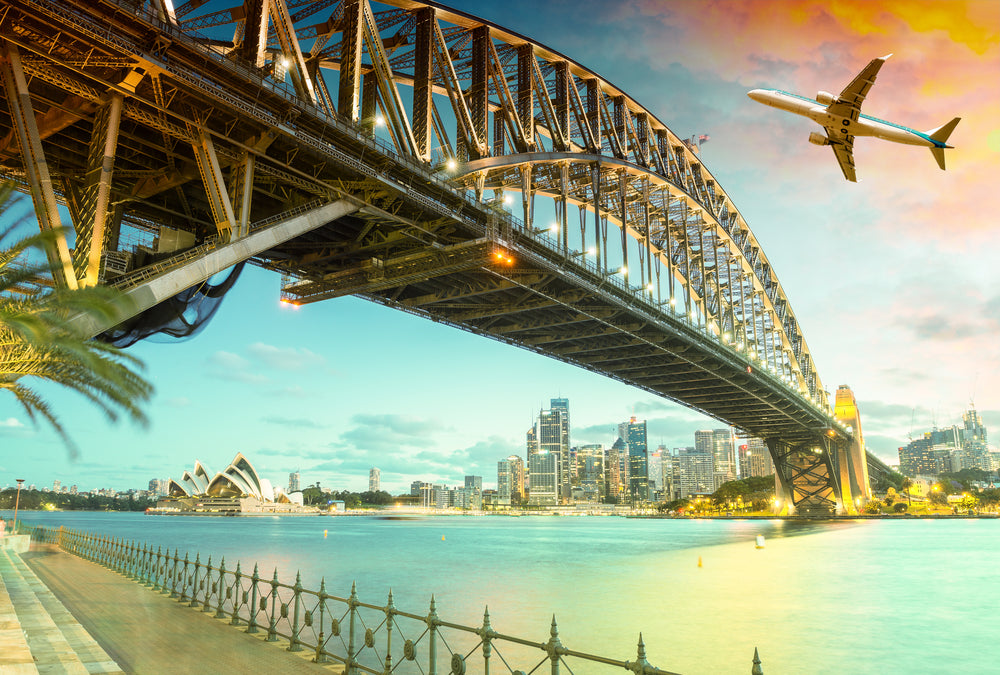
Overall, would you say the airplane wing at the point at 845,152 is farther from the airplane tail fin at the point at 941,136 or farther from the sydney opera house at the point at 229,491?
the sydney opera house at the point at 229,491

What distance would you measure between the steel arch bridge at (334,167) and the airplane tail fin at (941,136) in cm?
1560

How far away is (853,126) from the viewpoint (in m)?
16.7

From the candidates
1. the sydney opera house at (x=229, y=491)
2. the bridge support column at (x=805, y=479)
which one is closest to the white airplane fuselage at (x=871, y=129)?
the bridge support column at (x=805, y=479)

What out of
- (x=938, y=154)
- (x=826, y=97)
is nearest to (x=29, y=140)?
(x=826, y=97)

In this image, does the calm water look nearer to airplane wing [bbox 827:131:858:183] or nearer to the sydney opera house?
airplane wing [bbox 827:131:858:183]

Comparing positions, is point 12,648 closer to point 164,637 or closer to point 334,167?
point 164,637

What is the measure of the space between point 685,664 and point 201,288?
18069 mm

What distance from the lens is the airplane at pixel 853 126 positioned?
53.3 feet

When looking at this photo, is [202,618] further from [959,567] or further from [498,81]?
[959,567]

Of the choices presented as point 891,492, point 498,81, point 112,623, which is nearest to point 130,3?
point 112,623

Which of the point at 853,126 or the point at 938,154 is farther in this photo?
the point at 938,154

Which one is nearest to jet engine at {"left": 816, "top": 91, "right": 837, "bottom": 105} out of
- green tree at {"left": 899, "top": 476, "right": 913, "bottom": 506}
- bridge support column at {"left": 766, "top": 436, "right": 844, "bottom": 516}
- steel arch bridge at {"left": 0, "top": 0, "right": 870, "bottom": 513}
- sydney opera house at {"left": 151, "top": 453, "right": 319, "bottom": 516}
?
steel arch bridge at {"left": 0, "top": 0, "right": 870, "bottom": 513}

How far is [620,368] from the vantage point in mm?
56875

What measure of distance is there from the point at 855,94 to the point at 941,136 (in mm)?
3601
